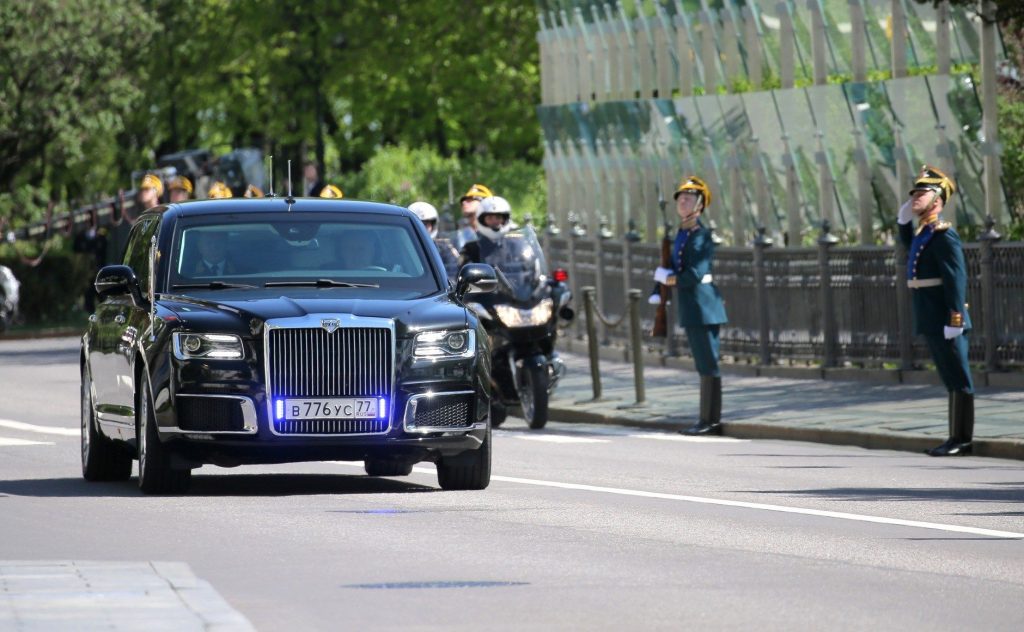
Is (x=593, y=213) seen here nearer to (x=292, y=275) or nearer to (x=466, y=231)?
(x=466, y=231)

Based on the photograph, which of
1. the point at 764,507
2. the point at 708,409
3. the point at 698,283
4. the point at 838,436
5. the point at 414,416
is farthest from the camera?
the point at 708,409

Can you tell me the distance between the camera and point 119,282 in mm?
15477

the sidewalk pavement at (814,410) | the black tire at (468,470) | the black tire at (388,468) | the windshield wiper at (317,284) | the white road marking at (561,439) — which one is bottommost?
the white road marking at (561,439)

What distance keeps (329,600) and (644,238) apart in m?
32.0

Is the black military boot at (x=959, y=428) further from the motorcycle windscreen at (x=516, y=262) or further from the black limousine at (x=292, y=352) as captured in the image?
the motorcycle windscreen at (x=516, y=262)

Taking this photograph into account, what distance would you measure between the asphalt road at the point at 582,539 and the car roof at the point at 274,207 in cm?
164

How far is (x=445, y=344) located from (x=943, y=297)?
5322 millimetres

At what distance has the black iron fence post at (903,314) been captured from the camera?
25469 mm

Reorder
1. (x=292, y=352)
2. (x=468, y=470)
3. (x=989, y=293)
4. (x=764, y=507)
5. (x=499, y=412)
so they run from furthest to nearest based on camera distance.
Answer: (x=989, y=293) → (x=499, y=412) → (x=468, y=470) → (x=292, y=352) → (x=764, y=507)

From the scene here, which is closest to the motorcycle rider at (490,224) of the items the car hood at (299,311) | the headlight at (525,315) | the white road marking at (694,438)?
the headlight at (525,315)

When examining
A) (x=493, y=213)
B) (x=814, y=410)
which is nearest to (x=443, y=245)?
(x=493, y=213)

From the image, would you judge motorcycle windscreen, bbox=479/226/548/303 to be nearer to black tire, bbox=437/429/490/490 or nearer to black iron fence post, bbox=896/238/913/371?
black iron fence post, bbox=896/238/913/371

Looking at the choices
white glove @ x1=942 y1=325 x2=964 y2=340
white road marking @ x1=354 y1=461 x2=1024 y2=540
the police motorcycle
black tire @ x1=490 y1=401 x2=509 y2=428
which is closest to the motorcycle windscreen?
the police motorcycle

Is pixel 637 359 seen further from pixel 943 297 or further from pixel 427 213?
pixel 943 297
